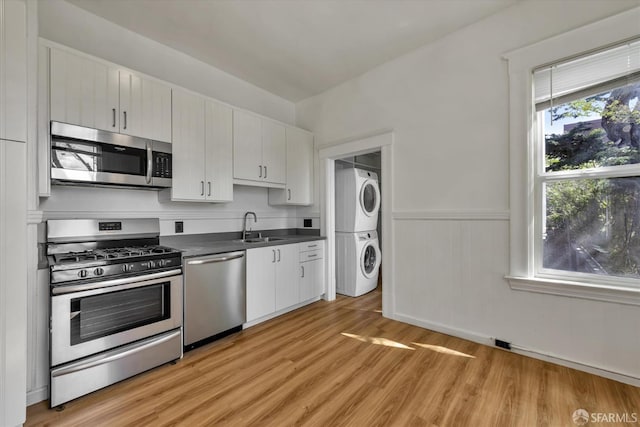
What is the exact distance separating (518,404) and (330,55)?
3.38 m

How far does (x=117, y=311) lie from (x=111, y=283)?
22 cm

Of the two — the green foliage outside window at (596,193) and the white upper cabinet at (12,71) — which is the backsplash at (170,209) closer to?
the white upper cabinet at (12,71)

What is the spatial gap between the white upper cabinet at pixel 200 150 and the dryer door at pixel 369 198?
6.36 ft

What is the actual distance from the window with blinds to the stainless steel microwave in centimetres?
320

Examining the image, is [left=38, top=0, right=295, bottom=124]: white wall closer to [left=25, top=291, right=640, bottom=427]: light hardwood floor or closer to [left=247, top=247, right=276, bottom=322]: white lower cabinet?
[left=247, top=247, right=276, bottom=322]: white lower cabinet

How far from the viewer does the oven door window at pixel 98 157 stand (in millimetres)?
1943

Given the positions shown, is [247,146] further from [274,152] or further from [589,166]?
[589,166]

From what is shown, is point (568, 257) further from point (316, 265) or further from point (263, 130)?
point (263, 130)

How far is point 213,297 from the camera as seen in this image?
2.49m

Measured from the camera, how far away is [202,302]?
2.41 meters

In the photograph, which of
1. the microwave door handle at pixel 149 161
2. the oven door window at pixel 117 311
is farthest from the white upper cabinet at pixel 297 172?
the oven door window at pixel 117 311

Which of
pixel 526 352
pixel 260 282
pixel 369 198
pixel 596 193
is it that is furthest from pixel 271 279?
pixel 596 193

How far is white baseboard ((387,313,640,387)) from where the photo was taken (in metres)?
1.85

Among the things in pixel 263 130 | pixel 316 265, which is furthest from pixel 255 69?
pixel 316 265
